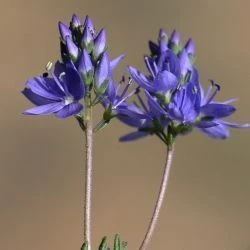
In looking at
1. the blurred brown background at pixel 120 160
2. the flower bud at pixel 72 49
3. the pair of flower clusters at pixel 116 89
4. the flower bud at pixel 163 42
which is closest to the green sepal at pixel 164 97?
the pair of flower clusters at pixel 116 89

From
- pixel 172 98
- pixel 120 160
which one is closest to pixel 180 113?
pixel 172 98

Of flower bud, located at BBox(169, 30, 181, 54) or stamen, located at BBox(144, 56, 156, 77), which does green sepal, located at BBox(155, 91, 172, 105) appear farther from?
flower bud, located at BBox(169, 30, 181, 54)

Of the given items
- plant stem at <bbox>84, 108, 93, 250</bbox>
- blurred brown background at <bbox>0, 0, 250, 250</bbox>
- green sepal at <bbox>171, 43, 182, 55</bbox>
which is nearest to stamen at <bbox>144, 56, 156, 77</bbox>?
green sepal at <bbox>171, 43, 182, 55</bbox>

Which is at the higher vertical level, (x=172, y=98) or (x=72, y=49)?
(x=72, y=49)

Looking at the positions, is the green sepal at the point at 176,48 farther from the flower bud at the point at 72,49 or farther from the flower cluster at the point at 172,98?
the flower bud at the point at 72,49

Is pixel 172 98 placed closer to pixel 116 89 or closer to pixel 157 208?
pixel 116 89
